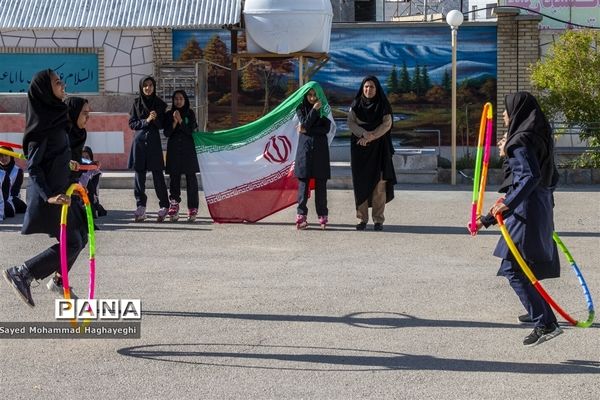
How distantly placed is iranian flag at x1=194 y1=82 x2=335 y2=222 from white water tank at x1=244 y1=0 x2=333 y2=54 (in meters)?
2.80

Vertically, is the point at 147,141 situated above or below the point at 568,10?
below

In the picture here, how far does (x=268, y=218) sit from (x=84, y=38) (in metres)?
11.9

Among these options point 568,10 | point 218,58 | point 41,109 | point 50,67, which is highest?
point 568,10

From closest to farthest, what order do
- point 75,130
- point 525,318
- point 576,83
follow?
point 525,318 → point 75,130 → point 576,83

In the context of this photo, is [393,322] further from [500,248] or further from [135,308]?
[135,308]

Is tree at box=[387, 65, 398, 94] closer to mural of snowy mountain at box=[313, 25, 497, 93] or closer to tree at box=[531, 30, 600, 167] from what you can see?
mural of snowy mountain at box=[313, 25, 497, 93]

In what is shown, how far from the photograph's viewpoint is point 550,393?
6434 mm

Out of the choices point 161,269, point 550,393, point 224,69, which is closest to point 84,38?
point 224,69

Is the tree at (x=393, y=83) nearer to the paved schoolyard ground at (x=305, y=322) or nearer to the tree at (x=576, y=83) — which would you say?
the tree at (x=576, y=83)

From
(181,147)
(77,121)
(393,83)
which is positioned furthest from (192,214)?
(393,83)

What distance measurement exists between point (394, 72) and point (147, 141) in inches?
450

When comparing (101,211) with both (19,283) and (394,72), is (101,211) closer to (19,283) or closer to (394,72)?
(19,283)

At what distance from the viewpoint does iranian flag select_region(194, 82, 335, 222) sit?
14.4 meters

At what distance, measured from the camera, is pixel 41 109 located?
26.2 ft
